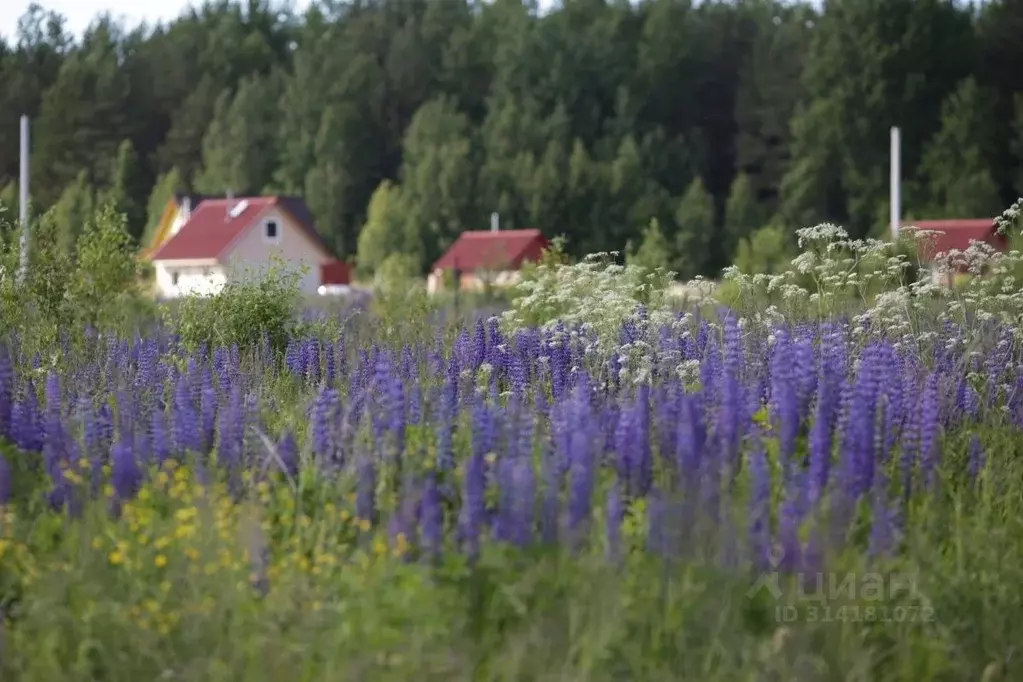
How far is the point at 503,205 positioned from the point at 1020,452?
59857 millimetres

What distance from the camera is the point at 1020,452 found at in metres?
7.09

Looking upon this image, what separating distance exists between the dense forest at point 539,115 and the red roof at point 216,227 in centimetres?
388

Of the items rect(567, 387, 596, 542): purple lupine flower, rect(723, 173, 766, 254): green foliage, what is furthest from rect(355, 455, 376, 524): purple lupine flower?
rect(723, 173, 766, 254): green foliage

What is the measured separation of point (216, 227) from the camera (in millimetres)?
60938

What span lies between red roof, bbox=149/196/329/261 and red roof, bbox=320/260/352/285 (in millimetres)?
1053

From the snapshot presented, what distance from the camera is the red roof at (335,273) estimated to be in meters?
63.4

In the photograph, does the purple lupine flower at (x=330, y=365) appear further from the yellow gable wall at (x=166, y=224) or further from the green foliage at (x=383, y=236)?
the yellow gable wall at (x=166, y=224)

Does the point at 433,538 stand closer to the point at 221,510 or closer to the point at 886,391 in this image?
the point at 221,510

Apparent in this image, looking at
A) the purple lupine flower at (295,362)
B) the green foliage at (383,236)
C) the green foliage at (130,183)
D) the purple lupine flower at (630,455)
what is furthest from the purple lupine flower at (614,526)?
the green foliage at (130,183)

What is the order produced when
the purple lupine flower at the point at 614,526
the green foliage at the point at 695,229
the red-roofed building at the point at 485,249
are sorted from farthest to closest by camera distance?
the green foliage at the point at 695,229, the red-roofed building at the point at 485,249, the purple lupine flower at the point at 614,526

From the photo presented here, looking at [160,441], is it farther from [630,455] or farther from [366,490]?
[630,455]

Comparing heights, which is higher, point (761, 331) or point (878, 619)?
point (761, 331)

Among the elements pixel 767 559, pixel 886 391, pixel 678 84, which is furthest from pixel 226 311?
pixel 678 84

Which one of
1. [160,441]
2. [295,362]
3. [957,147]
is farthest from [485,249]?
[160,441]
